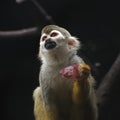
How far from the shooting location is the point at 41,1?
16.1 feet

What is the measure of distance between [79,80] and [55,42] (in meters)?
0.48

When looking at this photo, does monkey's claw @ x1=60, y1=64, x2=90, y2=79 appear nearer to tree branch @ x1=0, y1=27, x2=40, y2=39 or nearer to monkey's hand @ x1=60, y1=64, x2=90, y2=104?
monkey's hand @ x1=60, y1=64, x2=90, y2=104

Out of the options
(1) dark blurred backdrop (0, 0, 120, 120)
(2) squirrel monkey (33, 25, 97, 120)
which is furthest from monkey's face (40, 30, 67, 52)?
(1) dark blurred backdrop (0, 0, 120, 120)

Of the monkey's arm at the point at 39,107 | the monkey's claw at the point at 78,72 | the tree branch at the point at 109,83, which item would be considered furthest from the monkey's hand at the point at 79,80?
the tree branch at the point at 109,83

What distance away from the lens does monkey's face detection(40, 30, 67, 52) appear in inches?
151

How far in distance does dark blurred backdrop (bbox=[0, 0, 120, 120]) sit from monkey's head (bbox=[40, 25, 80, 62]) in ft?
2.51

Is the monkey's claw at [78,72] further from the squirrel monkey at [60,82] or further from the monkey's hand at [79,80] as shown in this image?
the squirrel monkey at [60,82]

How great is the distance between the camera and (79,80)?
3527 mm

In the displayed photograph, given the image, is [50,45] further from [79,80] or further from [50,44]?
[79,80]

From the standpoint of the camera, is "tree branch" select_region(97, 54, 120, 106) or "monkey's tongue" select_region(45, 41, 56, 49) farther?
"tree branch" select_region(97, 54, 120, 106)

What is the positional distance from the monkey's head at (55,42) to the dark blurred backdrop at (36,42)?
2.51ft

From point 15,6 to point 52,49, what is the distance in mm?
1104

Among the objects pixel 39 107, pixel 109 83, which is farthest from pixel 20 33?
pixel 109 83

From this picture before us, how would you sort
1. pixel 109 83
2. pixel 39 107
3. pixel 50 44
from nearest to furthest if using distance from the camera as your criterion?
pixel 50 44 < pixel 39 107 < pixel 109 83
